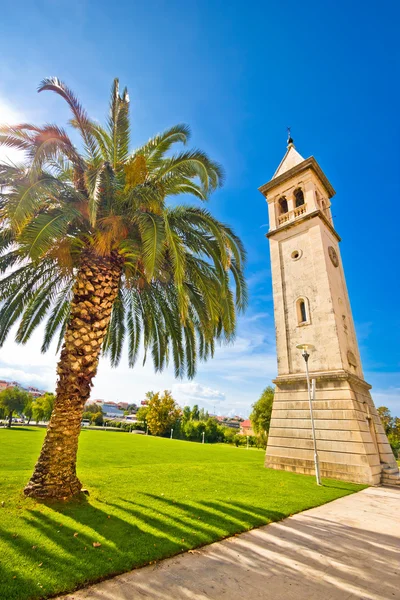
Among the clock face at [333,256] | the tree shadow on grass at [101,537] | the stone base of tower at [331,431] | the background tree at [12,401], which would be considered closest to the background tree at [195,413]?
the background tree at [12,401]

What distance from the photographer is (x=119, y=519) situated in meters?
5.56

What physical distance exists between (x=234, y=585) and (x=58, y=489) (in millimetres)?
4516

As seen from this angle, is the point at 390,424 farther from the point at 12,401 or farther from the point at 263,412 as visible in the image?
the point at 12,401

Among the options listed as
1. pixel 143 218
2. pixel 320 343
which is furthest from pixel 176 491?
pixel 320 343

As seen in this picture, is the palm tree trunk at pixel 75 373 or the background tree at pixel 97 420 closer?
the palm tree trunk at pixel 75 373

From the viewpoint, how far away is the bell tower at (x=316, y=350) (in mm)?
13336

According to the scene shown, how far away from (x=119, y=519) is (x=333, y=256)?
1853 centimetres

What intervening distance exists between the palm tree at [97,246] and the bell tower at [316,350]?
7803mm

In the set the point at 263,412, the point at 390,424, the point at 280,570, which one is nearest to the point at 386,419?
the point at 390,424

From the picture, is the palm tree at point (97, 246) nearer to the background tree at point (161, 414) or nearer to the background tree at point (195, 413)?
the background tree at point (161, 414)

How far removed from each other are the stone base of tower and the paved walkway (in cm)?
710

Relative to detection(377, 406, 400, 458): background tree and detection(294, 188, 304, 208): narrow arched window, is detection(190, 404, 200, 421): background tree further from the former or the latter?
detection(294, 188, 304, 208): narrow arched window

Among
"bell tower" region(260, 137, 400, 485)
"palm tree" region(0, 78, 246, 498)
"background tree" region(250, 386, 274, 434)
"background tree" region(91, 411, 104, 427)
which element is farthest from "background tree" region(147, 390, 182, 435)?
"palm tree" region(0, 78, 246, 498)

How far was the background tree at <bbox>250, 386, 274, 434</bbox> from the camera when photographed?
114 ft
